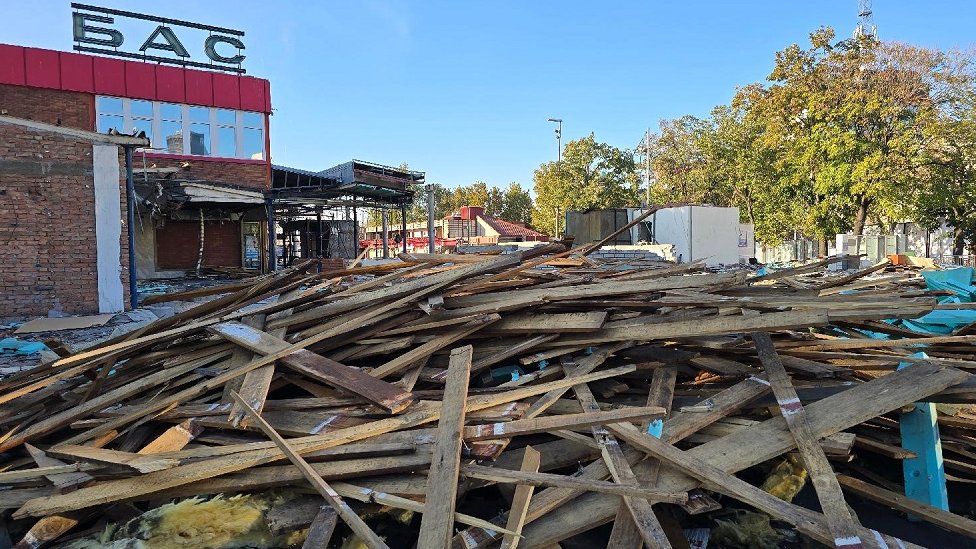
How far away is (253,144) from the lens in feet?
67.4

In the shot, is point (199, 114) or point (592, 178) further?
point (592, 178)

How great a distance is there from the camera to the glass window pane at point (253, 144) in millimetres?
20391

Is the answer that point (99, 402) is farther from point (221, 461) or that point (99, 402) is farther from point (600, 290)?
point (600, 290)

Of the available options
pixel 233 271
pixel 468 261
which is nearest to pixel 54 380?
pixel 468 261

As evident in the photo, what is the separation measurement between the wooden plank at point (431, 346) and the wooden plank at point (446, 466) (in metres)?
0.30

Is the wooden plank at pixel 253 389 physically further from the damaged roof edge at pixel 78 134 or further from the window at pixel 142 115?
the window at pixel 142 115

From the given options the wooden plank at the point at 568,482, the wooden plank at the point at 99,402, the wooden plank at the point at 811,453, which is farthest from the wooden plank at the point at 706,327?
the wooden plank at the point at 99,402

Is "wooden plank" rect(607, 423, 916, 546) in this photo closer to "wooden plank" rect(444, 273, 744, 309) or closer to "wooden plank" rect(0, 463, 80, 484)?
"wooden plank" rect(444, 273, 744, 309)

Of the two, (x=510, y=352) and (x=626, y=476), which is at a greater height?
(x=510, y=352)

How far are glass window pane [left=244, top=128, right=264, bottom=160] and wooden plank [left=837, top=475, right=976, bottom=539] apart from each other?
2102cm

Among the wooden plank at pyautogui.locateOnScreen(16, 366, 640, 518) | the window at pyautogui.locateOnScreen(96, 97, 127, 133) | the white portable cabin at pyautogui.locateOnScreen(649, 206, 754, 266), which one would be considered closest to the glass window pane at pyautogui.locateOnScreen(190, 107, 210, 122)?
the window at pyautogui.locateOnScreen(96, 97, 127, 133)

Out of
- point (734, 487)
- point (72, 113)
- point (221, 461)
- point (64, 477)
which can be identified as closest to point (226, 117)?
point (72, 113)

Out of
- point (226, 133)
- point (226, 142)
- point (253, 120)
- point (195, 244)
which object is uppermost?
point (253, 120)

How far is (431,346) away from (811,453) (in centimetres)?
Result: 198
